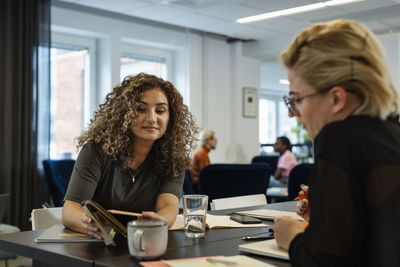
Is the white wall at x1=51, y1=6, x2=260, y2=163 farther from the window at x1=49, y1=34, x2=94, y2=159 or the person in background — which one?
the person in background

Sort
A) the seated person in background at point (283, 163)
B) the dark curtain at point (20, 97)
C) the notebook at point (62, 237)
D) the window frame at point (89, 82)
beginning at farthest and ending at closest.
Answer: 1. the window frame at point (89, 82)
2. the seated person in background at point (283, 163)
3. the dark curtain at point (20, 97)
4. the notebook at point (62, 237)

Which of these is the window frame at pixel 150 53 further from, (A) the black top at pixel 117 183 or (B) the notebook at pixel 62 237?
(B) the notebook at pixel 62 237

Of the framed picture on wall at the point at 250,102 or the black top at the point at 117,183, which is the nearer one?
the black top at the point at 117,183

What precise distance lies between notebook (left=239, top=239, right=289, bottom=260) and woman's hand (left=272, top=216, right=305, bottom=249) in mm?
18

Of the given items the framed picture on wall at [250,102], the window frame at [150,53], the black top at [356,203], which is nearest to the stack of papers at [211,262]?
the black top at [356,203]

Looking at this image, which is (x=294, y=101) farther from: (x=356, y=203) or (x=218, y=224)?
(x=218, y=224)

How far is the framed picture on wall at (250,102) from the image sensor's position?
7.72 m

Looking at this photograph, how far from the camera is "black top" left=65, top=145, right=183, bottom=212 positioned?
1821 millimetres

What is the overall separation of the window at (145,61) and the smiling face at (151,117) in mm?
4384

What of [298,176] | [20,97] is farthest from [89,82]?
[298,176]

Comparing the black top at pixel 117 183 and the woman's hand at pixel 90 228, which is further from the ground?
the black top at pixel 117 183

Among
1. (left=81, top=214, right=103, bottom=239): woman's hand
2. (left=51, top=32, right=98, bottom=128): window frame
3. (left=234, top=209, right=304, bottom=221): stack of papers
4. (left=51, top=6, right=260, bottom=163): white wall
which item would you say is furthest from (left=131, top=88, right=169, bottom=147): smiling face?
(left=51, top=32, right=98, bottom=128): window frame

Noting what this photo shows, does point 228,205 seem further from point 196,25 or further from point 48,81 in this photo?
→ point 196,25

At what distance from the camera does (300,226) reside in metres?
1.12
